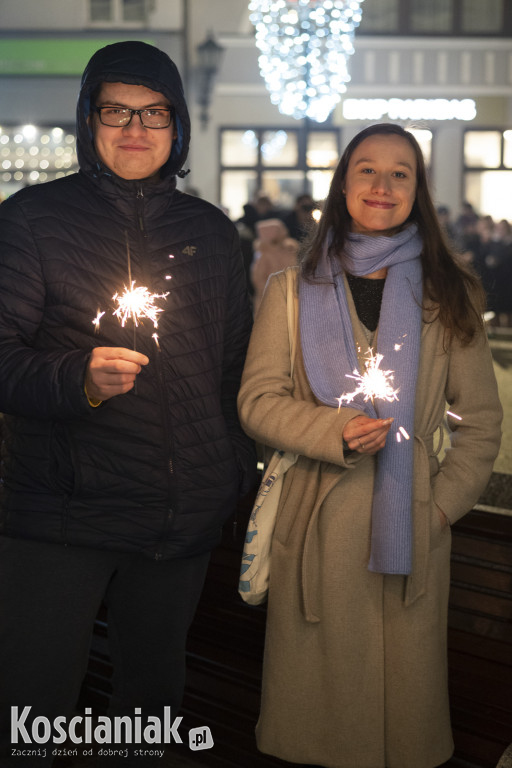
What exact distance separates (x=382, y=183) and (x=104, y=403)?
0.92 meters

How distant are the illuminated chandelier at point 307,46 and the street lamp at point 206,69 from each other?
489 centimetres

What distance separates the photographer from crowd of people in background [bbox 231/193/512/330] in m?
6.92

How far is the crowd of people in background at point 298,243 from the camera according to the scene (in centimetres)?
692

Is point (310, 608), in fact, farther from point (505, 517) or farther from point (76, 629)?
point (505, 517)

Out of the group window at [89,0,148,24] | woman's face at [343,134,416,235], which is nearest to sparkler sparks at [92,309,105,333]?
woman's face at [343,134,416,235]

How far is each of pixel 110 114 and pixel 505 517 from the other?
170cm

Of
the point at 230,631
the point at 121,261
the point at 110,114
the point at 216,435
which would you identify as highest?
the point at 110,114

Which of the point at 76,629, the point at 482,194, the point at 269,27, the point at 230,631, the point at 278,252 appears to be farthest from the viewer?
the point at 482,194

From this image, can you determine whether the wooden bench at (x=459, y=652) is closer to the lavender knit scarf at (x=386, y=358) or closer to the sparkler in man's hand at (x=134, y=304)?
the lavender knit scarf at (x=386, y=358)

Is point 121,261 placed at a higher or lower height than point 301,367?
higher

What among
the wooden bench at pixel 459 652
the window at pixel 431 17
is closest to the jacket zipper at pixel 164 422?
the wooden bench at pixel 459 652

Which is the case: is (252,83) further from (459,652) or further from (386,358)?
(386,358)

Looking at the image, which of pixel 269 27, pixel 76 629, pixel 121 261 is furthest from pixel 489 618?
pixel 269 27

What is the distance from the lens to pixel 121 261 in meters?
2.20
